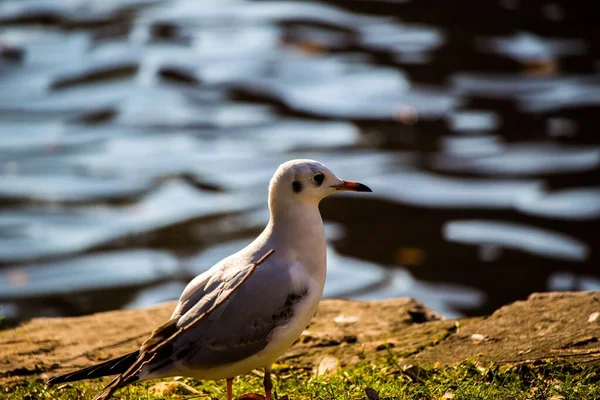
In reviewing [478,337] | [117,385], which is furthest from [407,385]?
[117,385]

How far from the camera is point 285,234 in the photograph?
4176 mm

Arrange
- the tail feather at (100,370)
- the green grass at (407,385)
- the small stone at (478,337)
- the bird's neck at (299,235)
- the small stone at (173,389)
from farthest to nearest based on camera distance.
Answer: the small stone at (478,337) → the small stone at (173,389) → the green grass at (407,385) → the bird's neck at (299,235) → the tail feather at (100,370)

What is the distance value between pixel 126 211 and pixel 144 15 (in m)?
5.29

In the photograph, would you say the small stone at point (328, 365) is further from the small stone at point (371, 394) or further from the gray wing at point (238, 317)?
the gray wing at point (238, 317)

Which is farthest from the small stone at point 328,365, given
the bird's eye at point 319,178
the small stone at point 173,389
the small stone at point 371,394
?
the bird's eye at point 319,178

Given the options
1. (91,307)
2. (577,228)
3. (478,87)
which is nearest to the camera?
Answer: (91,307)

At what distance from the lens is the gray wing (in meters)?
3.97

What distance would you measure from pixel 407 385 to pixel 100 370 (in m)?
1.39

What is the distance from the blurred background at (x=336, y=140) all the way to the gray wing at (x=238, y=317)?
362 cm

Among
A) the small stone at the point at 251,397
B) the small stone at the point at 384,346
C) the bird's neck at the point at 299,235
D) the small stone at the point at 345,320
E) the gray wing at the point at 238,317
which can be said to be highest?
the bird's neck at the point at 299,235

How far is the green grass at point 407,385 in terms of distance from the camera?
14.5ft

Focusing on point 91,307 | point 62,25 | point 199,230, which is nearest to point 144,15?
point 62,25

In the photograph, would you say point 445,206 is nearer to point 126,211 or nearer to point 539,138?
point 539,138

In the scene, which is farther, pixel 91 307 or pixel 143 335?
pixel 91 307
